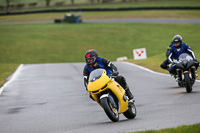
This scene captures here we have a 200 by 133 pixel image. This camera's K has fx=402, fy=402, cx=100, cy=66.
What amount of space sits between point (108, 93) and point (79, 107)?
327cm

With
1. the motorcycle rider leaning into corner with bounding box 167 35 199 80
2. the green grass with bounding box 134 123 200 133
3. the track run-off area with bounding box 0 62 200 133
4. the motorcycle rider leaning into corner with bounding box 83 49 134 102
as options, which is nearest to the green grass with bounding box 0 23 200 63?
the track run-off area with bounding box 0 62 200 133

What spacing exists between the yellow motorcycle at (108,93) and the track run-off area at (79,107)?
0.96ft

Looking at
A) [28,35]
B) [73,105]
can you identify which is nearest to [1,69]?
[73,105]

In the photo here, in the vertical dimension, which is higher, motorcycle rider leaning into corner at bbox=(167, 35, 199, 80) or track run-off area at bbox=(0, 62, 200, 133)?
motorcycle rider leaning into corner at bbox=(167, 35, 199, 80)

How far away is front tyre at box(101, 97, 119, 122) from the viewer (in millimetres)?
8070

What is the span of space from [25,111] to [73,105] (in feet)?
4.78

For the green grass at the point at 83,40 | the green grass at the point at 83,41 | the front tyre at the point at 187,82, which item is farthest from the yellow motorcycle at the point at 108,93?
the green grass at the point at 83,40

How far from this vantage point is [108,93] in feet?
27.3

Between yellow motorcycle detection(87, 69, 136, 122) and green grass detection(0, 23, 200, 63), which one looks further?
green grass detection(0, 23, 200, 63)

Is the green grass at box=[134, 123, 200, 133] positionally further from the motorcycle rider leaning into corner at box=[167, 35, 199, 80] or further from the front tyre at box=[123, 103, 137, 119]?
the motorcycle rider leaning into corner at box=[167, 35, 199, 80]

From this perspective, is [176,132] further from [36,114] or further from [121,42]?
[121,42]

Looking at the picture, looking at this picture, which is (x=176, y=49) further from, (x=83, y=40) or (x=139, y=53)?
(x=83, y=40)

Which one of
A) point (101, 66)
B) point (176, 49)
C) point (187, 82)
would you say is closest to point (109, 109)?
point (101, 66)

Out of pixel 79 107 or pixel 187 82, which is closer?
pixel 79 107
